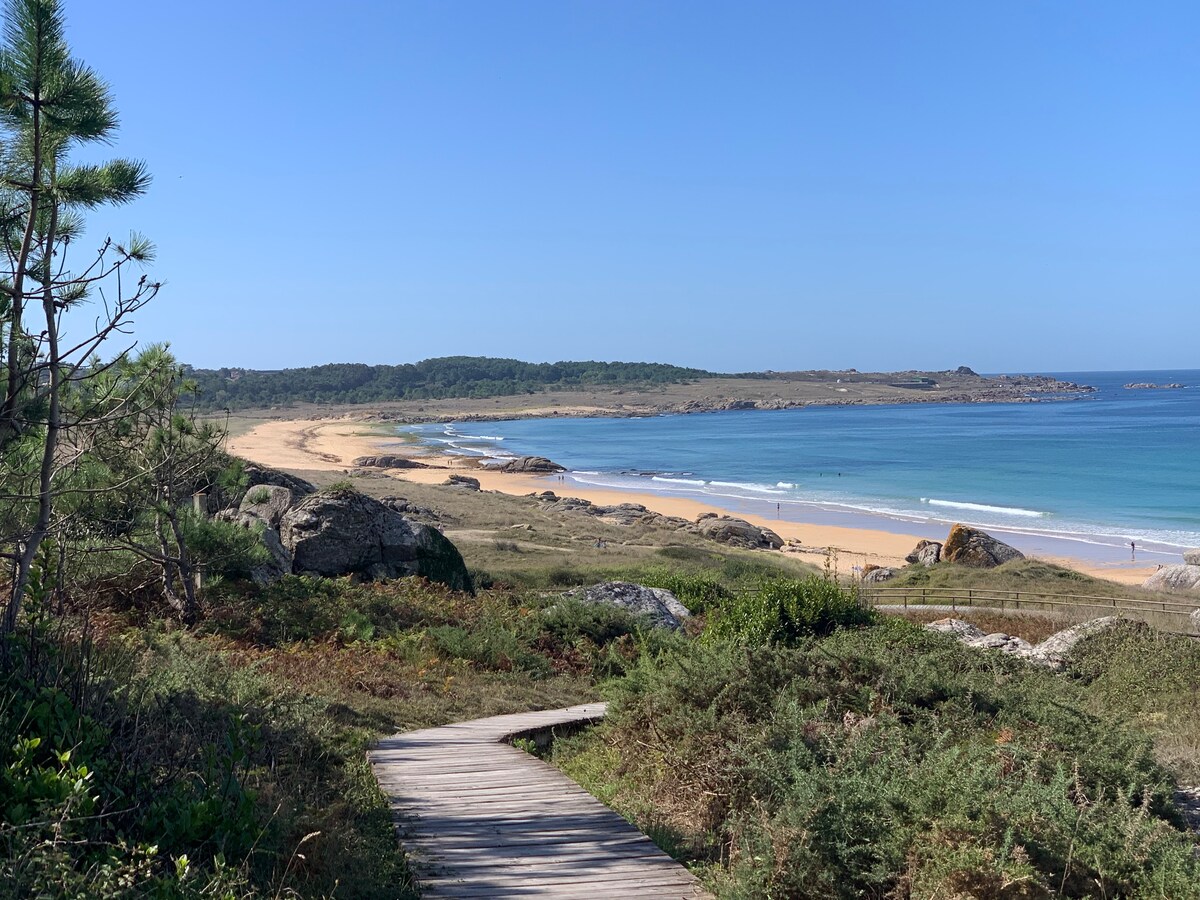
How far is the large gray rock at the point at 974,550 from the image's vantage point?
38.7 m

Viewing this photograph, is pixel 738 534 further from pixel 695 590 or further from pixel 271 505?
pixel 271 505

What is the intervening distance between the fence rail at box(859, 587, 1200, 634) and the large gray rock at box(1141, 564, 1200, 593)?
15.4 feet

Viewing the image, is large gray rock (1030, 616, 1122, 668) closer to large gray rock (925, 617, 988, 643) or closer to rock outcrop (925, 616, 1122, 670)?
rock outcrop (925, 616, 1122, 670)

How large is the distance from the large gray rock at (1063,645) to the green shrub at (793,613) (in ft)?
10.5

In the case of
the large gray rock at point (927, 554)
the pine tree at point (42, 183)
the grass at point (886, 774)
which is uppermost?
the pine tree at point (42, 183)

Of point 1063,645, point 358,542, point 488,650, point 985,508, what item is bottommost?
point 985,508

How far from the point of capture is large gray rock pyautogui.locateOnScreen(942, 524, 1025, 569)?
127 ft

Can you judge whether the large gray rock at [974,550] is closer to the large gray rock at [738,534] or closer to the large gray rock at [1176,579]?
the large gray rock at [1176,579]

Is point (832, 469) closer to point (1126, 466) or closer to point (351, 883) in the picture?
point (1126, 466)

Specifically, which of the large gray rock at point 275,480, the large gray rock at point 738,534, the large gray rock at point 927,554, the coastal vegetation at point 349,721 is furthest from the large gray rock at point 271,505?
the large gray rock at point 738,534

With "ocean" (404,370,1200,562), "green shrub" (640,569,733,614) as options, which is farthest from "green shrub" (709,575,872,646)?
"ocean" (404,370,1200,562)

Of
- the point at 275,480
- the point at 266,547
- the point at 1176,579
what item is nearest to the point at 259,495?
the point at 266,547

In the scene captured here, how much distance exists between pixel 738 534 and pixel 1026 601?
872 inches

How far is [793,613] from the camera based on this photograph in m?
13.8
